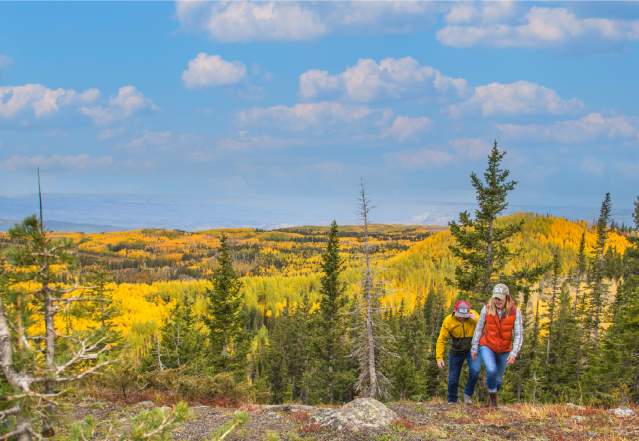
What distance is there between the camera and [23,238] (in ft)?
28.8

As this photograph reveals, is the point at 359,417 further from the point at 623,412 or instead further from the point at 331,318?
the point at 331,318

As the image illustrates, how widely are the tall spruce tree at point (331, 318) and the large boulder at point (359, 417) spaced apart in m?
21.6

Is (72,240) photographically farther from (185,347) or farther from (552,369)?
(552,369)

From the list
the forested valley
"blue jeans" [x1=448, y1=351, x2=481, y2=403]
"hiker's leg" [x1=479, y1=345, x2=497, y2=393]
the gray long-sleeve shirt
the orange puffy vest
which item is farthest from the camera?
"blue jeans" [x1=448, y1=351, x2=481, y2=403]

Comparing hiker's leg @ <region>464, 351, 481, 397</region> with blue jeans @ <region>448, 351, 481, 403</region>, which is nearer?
hiker's leg @ <region>464, 351, 481, 397</region>

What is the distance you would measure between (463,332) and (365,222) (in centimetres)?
1360

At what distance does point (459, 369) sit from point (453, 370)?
0.15 m

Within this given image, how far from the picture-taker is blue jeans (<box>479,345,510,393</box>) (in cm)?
996

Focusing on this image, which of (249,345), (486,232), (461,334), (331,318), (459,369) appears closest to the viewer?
(461,334)

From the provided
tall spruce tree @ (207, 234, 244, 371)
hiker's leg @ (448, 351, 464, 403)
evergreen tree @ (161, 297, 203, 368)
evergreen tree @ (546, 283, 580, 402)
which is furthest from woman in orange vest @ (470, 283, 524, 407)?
evergreen tree @ (546, 283, 580, 402)

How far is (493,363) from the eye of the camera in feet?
32.7

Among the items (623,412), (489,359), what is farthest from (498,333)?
(623,412)

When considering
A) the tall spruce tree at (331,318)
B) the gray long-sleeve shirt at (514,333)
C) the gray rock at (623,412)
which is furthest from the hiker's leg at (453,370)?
the tall spruce tree at (331,318)

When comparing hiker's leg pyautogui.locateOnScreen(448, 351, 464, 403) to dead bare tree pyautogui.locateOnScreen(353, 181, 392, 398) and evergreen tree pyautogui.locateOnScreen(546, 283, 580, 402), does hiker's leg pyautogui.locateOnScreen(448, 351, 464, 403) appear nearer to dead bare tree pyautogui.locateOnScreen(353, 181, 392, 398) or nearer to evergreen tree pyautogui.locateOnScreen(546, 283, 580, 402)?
dead bare tree pyautogui.locateOnScreen(353, 181, 392, 398)
